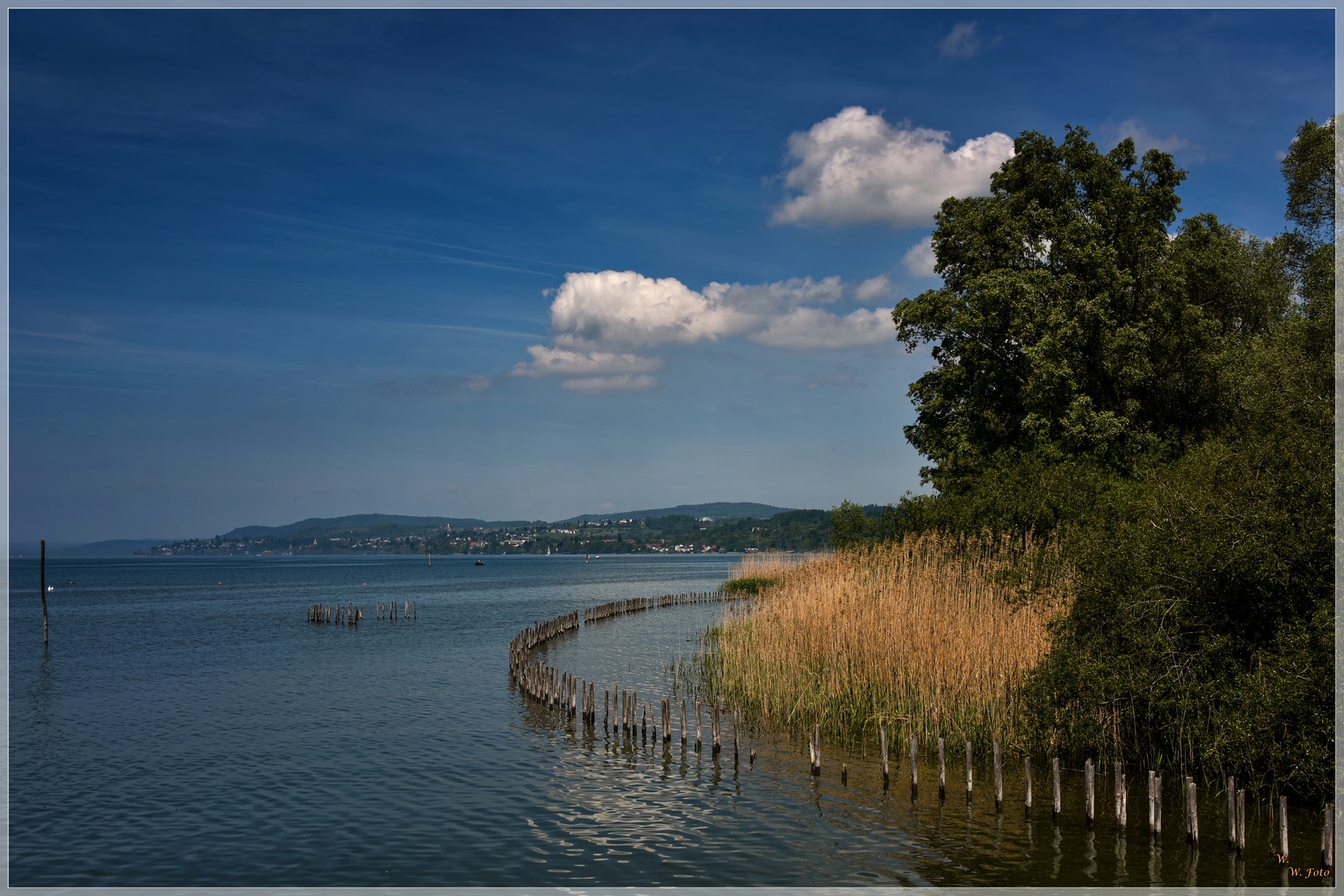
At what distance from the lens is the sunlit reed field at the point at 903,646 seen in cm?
1424

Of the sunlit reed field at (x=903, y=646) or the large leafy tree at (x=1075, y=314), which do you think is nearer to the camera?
the sunlit reed field at (x=903, y=646)

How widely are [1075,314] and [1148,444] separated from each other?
5359mm

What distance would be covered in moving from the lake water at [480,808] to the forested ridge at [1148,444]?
1.63 metres

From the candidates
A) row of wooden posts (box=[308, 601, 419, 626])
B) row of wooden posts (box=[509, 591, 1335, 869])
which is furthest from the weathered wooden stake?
row of wooden posts (box=[308, 601, 419, 626])

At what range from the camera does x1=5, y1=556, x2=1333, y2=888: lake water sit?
10391mm

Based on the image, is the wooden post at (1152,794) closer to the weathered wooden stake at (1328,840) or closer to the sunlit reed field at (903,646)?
the weathered wooden stake at (1328,840)

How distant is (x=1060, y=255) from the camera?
1238 inches

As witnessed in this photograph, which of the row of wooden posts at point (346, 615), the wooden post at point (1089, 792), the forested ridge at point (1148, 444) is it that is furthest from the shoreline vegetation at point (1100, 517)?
the row of wooden posts at point (346, 615)

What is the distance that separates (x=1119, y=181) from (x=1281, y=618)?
2616 centimetres

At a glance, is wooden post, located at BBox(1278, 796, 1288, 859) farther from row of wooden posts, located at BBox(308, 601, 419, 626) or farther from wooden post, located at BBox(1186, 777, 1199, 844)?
row of wooden posts, located at BBox(308, 601, 419, 626)

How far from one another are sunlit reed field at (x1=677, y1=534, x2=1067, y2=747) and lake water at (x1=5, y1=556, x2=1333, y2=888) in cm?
99

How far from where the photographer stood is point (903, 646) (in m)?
15.3

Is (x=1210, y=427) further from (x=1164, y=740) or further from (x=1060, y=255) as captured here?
(x=1164, y=740)

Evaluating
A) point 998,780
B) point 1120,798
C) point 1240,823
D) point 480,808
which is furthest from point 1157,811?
point 480,808
